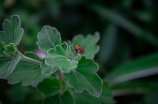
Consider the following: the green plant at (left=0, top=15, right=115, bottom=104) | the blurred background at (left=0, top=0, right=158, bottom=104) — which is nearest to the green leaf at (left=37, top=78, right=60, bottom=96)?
the green plant at (left=0, top=15, right=115, bottom=104)

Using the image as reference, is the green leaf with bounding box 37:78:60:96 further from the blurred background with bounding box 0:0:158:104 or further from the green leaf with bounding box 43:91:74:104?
the blurred background with bounding box 0:0:158:104

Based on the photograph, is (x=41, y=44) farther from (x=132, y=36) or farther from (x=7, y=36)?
(x=132, y=36)

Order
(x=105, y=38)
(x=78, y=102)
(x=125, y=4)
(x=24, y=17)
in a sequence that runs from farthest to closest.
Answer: (x=105, y=38) → (x=125, y=4) → (x=24, y=17) → (x=78, y=102)

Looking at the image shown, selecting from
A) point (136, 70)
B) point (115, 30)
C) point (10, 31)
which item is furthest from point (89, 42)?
point (115, 30)

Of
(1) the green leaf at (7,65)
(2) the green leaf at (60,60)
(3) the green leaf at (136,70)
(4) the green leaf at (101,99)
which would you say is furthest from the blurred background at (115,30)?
(2) the green leaf at (60,60)

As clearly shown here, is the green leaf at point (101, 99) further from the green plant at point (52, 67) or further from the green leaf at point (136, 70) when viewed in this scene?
the green leaf at point (136, 70)

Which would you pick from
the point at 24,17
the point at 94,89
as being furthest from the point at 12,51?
the point at 24,17
